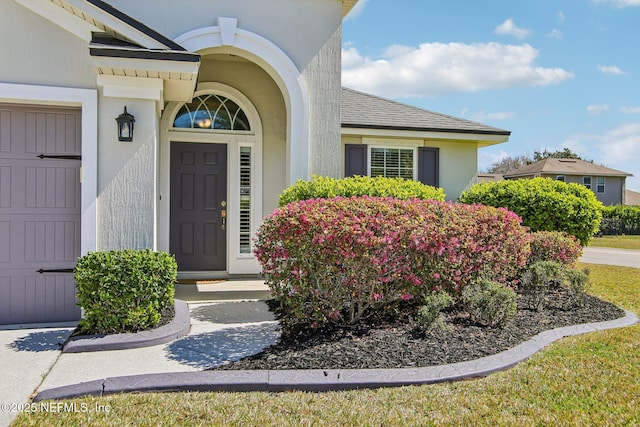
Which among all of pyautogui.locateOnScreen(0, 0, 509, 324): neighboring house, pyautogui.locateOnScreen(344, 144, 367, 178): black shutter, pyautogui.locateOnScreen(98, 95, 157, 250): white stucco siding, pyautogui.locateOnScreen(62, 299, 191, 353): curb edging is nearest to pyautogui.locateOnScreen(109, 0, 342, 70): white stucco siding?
pyautogui.locateOnScreen(0, 0, 509, 324): neighboring house

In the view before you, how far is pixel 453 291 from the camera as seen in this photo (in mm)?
6219

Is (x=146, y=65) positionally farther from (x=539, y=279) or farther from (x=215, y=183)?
(x=539, y=279)

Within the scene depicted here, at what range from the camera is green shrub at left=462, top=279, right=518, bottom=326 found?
5.61 meters

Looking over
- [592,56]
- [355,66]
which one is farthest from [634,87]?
[355,66]

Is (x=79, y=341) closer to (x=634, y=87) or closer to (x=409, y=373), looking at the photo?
(x=409, y=373)

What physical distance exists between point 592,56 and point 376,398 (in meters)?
14.6

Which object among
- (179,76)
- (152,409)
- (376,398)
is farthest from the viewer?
(179,76)

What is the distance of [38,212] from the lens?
616 cm

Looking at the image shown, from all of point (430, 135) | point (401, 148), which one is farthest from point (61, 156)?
point (430, 135)

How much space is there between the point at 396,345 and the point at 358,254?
100 centimetres

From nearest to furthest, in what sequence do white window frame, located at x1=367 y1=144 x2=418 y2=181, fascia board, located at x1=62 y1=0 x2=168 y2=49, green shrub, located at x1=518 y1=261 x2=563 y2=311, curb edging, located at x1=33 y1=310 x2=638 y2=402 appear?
1. curb edging, located at x1=33 y1=310 x2=638 y2=402
2. fascia board, located at x1=62 y1=0 x2=168 y2=49
3. green shrub, located at x1=518 y1=261 x2=563 y2=311
4. white window frame, located at x1=367 y1=144 x2=418 y2=181

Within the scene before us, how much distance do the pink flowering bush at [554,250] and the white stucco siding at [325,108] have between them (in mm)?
3437

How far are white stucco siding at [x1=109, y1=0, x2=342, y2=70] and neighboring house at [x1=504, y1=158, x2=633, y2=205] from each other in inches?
1259

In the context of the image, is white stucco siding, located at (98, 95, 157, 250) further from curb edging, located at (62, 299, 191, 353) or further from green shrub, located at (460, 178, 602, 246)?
green shrub, located at (460, 178, 602, 246)
